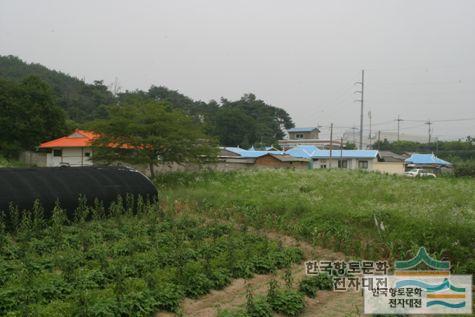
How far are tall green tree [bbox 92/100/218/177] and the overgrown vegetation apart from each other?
388 inches

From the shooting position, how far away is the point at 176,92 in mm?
82875

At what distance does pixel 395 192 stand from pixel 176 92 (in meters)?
69.3

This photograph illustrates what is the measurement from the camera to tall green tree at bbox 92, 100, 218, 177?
2191cm

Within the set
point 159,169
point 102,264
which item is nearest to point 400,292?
point 102,264

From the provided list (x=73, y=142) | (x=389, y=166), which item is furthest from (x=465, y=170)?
(x=73, y=142)

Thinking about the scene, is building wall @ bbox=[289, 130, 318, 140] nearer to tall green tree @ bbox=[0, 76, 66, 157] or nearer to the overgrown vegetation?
tall green tree @ bbox=[0, 76, 66, 157]

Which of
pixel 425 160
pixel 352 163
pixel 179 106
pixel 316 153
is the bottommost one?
pixel 352 163

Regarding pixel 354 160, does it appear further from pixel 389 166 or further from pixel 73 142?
pixel 73 142

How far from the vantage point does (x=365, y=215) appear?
11.8 metres

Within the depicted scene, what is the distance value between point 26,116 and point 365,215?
3319cm

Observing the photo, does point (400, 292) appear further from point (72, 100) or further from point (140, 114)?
point (72, 100)

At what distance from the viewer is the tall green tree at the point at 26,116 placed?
36.4m

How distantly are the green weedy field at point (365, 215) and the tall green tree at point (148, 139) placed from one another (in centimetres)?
334

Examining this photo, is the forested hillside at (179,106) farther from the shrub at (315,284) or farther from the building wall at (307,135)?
the shrub at (315,284)
